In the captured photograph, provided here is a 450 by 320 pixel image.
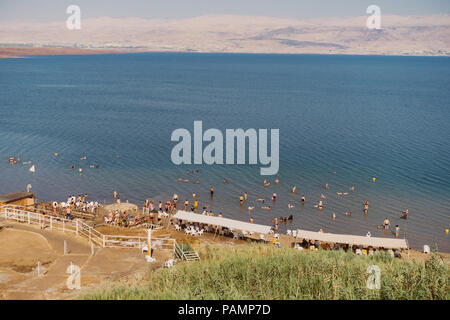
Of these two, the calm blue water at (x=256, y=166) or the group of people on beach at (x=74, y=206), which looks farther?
the calm blue water at (x=256, y=166)

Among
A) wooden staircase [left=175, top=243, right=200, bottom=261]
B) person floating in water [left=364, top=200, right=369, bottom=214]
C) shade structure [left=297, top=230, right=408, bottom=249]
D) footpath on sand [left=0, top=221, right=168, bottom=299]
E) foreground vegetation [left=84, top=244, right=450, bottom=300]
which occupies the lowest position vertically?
person floating in water [left=364, top=200, right=369, bottom=214]

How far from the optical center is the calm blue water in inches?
1764

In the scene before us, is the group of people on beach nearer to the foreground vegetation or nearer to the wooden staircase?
the wooden staircase

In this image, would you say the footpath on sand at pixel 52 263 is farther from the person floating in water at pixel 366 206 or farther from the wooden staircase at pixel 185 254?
the person floating in water at pixel 366 206

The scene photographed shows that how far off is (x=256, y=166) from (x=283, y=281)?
40.2 metres

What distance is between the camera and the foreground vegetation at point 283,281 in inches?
605

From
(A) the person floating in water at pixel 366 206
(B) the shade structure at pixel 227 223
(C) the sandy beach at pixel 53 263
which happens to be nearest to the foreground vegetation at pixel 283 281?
(C) the sandy beach at pixel 53 263

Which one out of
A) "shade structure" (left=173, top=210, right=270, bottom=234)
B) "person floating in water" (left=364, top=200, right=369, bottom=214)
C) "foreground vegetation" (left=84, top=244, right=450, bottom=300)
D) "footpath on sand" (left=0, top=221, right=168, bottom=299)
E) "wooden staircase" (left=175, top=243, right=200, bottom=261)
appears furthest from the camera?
"person floating in water" (left=364, top=200, right=369, bottom=214)

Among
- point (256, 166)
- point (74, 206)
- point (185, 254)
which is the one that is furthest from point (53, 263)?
point (256, 166)

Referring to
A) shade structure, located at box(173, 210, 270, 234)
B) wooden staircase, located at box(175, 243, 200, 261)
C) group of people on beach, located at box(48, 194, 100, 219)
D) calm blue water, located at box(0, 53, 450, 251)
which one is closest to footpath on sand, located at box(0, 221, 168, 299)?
wooden staircase, located at box(175, 243, 200, 261)

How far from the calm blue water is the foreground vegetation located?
838 inches

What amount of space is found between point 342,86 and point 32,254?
Result: 13817cm

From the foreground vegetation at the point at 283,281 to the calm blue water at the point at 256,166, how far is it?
21.3m
